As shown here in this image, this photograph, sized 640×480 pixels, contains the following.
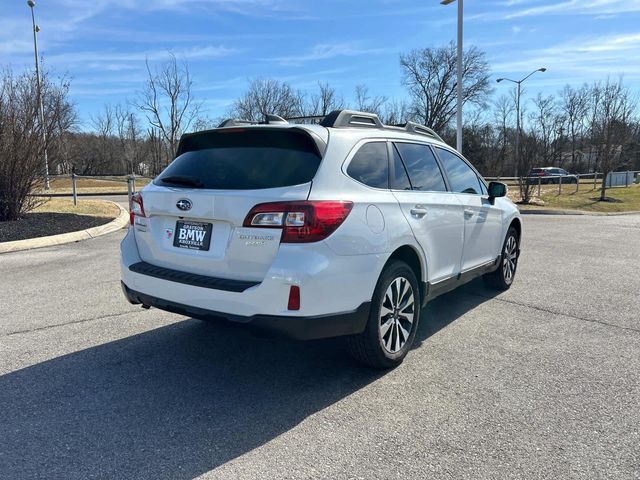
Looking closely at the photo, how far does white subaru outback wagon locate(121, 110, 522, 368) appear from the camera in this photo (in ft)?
9.84

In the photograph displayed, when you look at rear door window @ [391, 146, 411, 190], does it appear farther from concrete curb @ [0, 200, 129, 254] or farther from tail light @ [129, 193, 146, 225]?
concrete curb @ [0, 200, 129, 254]

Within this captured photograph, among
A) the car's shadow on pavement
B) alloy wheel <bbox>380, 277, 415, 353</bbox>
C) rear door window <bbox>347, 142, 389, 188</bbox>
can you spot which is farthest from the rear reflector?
rear door window <bbox>347, 142, 389, 188</bbox>

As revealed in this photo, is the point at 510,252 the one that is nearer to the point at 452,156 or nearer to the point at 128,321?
the point at 452,156

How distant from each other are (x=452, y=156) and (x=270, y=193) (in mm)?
2769

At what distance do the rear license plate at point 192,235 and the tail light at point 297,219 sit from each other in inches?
14.4

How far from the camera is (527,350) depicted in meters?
4.14

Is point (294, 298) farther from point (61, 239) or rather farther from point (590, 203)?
point (590, 203)

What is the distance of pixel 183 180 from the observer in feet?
11.8

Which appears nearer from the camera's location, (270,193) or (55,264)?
(270,193)

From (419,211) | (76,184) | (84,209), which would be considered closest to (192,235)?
(419,211)

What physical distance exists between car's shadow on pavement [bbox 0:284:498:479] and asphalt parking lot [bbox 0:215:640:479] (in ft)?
0.04

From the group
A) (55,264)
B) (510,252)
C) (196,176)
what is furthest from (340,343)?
(55,264)

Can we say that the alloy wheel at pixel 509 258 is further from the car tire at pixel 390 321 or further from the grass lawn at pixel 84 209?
the grass lawn at pixel 84 209

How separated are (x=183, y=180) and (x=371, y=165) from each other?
1.42 metres
